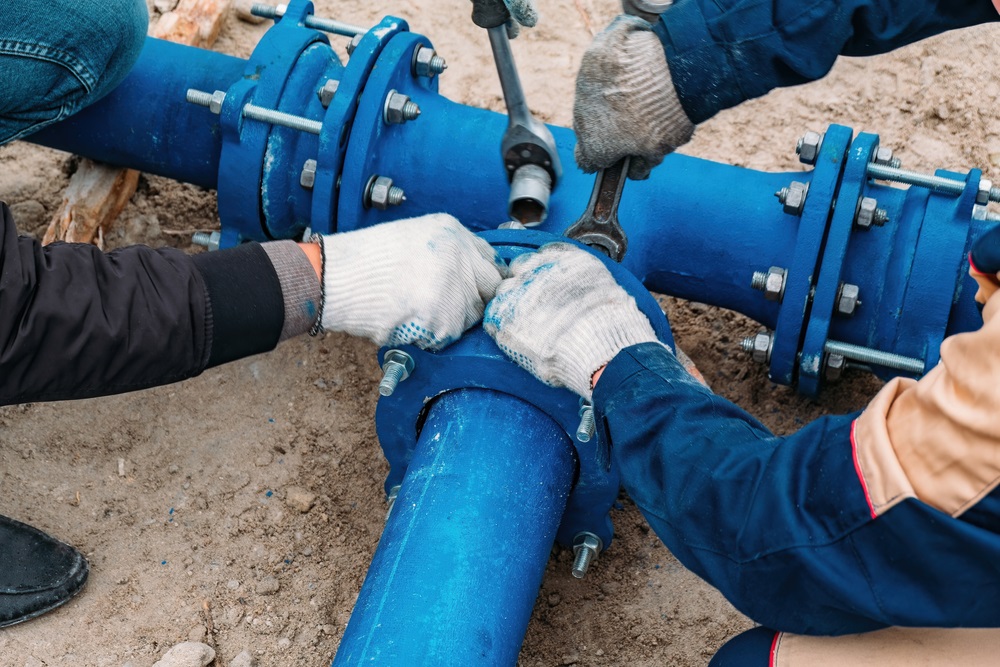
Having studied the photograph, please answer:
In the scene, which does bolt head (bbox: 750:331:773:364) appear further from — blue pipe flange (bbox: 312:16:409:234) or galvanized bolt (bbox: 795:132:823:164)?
blue pipe flange (bbox: 312:16:409:234)

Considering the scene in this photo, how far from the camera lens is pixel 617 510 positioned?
7.04ft

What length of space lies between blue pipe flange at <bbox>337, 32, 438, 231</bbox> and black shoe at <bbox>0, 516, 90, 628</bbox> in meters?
0.79

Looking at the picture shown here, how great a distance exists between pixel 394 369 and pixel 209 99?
2.47ft

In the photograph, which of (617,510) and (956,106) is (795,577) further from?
(956,106)

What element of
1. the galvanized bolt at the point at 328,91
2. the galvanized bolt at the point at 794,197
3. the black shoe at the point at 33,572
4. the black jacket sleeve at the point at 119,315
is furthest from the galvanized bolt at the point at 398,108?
the black shoe at the point at 33,572

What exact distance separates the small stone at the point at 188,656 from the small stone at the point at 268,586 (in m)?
0.15

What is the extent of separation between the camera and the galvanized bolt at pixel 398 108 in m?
1.98

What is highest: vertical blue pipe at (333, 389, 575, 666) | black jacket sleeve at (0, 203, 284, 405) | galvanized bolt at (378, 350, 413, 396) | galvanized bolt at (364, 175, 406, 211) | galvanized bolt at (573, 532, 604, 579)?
galvanized bolt at (364, 175, 406, 211)

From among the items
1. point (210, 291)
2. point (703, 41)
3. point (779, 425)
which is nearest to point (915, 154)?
point (779, 425)

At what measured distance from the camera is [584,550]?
1.84m

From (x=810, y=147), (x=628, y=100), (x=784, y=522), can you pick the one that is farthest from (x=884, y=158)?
(x=784, y=522)

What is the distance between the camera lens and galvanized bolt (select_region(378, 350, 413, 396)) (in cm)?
163

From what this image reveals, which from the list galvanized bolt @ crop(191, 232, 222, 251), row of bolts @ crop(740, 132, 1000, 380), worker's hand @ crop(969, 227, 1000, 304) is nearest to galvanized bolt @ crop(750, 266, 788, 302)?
row of bolts @ crop(740, 132, 1000, 380)

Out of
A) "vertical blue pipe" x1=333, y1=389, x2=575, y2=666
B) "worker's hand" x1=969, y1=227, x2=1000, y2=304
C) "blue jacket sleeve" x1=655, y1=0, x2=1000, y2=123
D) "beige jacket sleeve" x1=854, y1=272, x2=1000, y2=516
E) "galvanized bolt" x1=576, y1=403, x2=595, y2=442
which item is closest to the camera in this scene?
"beige jacket sleeve" x1=854, y1=272, x2=1000, y2=516
